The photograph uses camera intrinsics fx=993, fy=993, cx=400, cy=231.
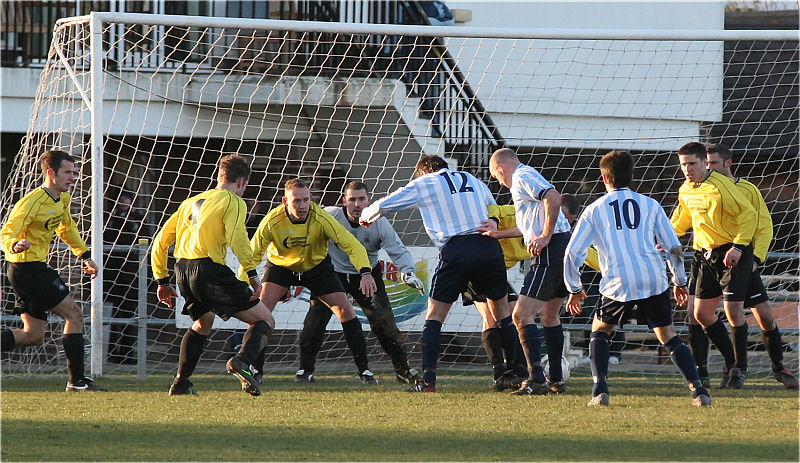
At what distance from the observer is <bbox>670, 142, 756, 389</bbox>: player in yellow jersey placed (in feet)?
23.9

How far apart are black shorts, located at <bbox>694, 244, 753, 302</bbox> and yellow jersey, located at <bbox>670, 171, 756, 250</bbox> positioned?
0.08m

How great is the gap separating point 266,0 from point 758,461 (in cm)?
980

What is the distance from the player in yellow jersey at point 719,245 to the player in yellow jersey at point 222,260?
3205 mm

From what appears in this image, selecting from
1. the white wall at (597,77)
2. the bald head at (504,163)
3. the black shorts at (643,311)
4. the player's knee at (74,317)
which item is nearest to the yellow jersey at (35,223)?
the player's knee at (74,317)

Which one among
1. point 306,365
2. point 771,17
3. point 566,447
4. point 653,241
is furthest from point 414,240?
point 771,17

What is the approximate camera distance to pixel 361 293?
826cm

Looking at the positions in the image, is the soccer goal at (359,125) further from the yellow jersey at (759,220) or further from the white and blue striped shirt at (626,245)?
the white and blue striped shirt at (626,245)

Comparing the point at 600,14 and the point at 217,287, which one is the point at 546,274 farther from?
the point at 600,14

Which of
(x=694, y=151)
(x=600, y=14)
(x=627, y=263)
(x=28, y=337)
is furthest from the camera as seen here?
(x=600, y=14)

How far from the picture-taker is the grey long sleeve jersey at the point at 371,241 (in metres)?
8.12

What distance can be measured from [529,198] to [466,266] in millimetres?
650

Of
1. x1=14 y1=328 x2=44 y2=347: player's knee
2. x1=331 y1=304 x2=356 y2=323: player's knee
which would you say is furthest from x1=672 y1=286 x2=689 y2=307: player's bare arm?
x1=14 y1=328 x2=44 y2=347: player's knee

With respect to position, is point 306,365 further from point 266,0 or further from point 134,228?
point 266,0

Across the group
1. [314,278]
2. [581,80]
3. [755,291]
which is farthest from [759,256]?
[581,80]
